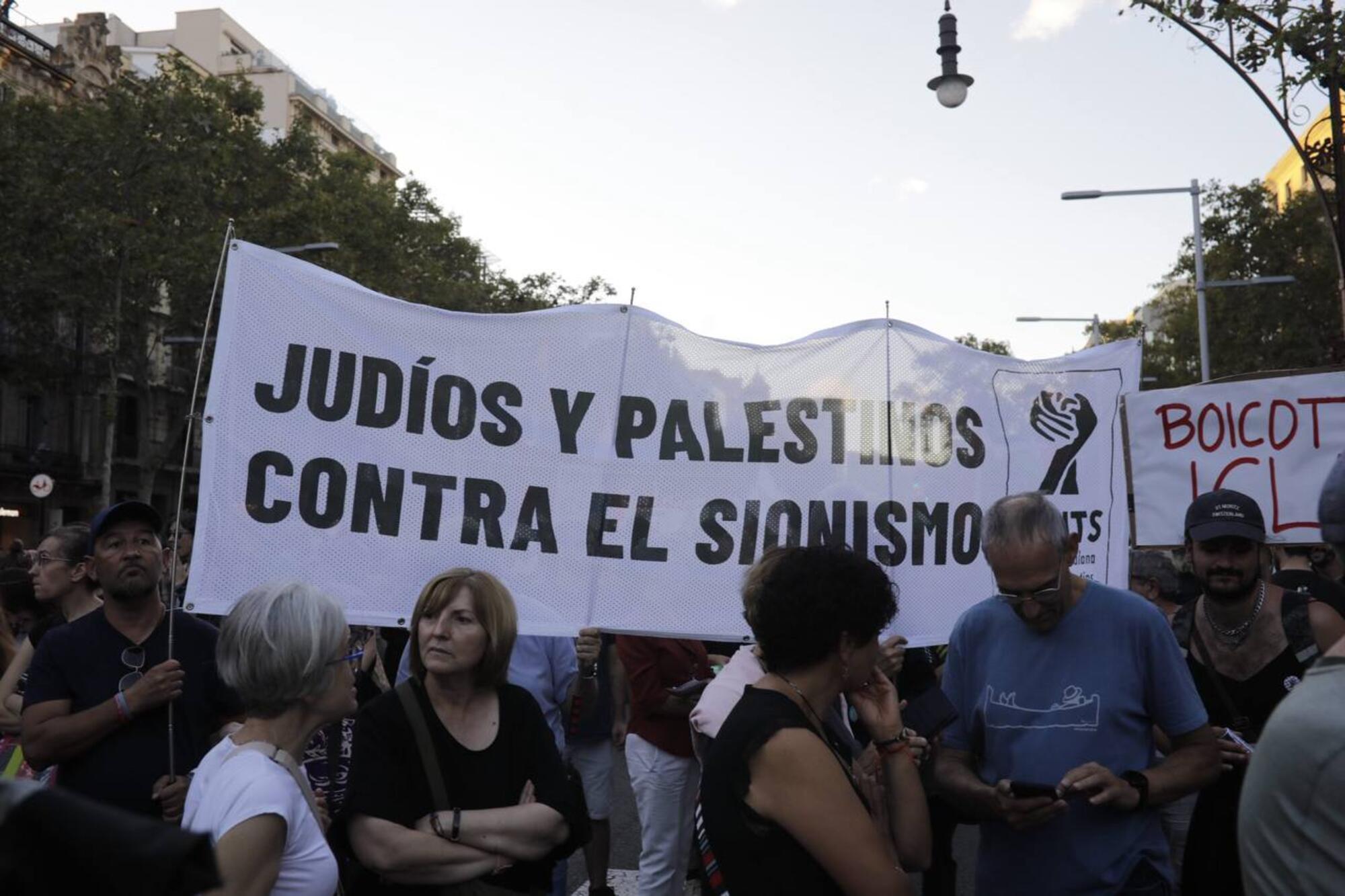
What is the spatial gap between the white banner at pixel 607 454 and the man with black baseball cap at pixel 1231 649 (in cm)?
62

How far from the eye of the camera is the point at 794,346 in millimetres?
4664

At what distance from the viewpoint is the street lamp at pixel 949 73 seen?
41.8 ft

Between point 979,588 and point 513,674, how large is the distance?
2.03 m

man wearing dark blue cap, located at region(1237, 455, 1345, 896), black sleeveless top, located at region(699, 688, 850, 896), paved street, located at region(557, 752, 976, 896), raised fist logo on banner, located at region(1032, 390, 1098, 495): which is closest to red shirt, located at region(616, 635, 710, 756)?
paved street, located at region(557, 752, 976, 896)

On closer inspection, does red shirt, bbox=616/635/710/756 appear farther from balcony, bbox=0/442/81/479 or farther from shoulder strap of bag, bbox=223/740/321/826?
balcony, bbox=0/442/81/479

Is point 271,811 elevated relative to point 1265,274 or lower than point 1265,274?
lower

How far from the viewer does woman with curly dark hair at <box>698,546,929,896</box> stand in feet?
8.41

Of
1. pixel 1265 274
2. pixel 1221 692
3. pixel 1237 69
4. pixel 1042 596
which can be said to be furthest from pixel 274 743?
pixel 1265 274

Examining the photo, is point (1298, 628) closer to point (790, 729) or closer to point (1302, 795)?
point (790, 729)

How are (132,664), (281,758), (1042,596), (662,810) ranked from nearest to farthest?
1. (281,758)
2. (1042,596)
3. (132,664)
4. (662,810)

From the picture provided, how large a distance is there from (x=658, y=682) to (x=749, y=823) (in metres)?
3.35

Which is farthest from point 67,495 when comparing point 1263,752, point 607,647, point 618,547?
point 1263,752

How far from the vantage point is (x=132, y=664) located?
4012 mm

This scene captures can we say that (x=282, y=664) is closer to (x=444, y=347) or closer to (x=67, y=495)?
(x=444, y=347)
